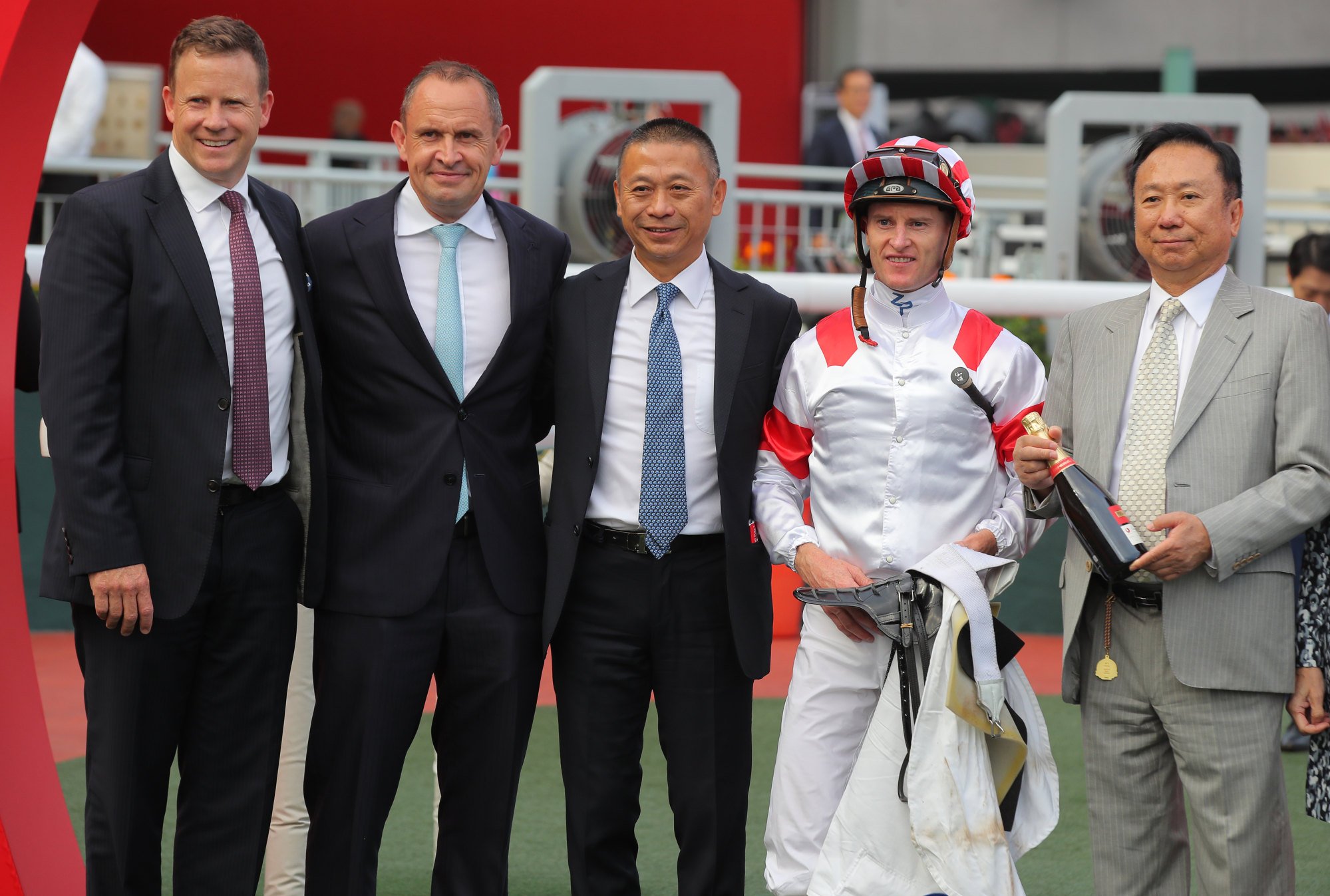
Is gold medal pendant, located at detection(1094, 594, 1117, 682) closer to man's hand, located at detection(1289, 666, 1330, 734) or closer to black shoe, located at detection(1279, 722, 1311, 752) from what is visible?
man's hand, located at detection(1289, 666, 1330, 734)

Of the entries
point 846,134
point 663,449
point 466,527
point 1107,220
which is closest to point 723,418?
point 663,449

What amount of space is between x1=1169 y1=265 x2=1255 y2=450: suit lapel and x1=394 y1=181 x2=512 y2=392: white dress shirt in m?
1.38

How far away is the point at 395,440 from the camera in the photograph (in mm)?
3260

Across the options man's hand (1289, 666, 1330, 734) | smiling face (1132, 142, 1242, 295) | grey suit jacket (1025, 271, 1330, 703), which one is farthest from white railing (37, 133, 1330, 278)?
man's hand (1289, 666, 1330, 734)

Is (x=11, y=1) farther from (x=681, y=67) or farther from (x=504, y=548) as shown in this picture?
(x=681, y=67)

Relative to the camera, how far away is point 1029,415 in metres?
2.99

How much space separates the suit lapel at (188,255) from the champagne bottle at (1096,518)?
1574mm

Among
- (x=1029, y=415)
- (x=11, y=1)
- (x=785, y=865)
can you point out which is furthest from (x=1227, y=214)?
(x=11, y=1)

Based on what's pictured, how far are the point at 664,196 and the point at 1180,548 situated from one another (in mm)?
1268

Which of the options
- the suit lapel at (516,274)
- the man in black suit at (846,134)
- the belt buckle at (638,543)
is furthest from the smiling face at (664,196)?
the man in black suit at (846,134)

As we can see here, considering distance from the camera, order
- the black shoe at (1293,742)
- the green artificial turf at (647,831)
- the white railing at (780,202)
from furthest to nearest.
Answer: the white railing at (780,202), the black shoe at (1293,742), the green artificial turf at (647,831)

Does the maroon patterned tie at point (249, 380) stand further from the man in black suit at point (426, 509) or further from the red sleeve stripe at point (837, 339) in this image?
the red sleeve stripe at point (837, 339)

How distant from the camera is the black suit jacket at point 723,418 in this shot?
327cm

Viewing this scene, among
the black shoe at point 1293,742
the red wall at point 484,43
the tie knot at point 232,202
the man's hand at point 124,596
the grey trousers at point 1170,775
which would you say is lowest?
the black shoe at point 1293,742
